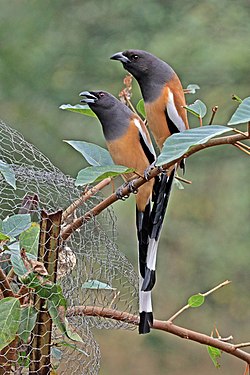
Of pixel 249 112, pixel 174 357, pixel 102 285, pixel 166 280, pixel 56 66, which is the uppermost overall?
pixel 249 112

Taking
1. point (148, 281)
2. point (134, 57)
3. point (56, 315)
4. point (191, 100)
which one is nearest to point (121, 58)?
point (134, 57)

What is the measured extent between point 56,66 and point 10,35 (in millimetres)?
145

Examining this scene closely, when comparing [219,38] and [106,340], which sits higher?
[219,38]

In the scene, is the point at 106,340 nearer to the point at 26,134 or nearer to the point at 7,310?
the point at 26,134

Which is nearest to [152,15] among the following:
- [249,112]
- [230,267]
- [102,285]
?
[230,267]

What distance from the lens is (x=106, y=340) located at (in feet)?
6.43

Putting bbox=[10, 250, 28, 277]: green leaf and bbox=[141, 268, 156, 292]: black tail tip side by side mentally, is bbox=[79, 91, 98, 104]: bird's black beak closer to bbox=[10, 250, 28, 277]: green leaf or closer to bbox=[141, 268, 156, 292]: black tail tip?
bbox=[141, 268, 156, 292]: black tail tip

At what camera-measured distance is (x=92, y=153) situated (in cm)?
63

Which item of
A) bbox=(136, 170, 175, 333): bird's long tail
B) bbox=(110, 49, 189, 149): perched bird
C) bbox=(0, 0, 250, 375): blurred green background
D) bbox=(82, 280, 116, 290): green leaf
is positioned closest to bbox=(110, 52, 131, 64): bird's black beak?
bbox=(110, 49, 189, 149): perched bird

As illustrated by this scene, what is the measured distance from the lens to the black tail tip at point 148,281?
71 cm

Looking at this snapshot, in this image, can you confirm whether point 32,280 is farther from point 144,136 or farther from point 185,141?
point 144,136

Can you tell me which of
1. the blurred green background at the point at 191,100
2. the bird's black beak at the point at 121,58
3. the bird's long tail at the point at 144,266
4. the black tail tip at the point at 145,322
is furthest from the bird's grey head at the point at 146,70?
the blurred green background at the point at 191,100

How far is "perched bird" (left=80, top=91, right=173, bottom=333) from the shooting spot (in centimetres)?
74

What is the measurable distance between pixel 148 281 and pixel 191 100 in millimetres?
A: 1181
